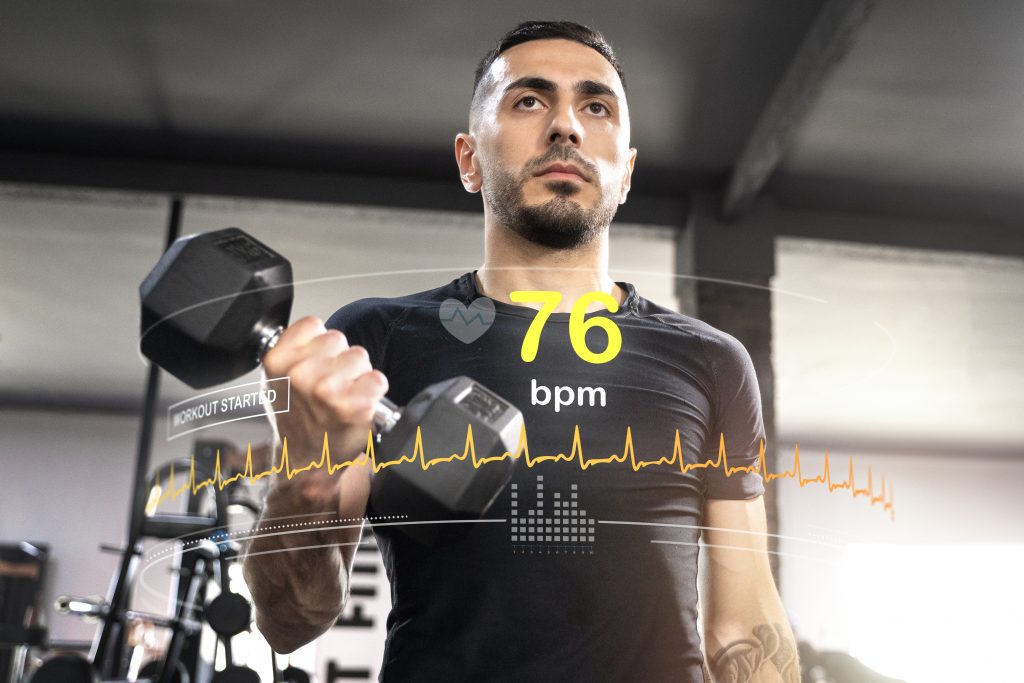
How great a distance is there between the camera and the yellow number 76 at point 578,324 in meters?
0.62

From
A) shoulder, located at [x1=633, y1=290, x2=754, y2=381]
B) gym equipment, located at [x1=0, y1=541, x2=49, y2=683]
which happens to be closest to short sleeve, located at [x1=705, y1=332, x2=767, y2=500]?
shoulder, located at [x1=633, y1=290, x2=754, y2=381]

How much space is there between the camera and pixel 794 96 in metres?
→ 2.55

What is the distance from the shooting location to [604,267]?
63cm

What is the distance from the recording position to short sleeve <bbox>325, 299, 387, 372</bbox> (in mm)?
578

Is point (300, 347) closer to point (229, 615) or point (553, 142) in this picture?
point (553, 142)

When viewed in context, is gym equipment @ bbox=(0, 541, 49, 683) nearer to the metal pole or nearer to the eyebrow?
the metal pole

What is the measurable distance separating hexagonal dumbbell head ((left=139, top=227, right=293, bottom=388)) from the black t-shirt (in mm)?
72

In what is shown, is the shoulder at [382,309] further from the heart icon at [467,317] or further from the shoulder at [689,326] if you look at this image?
the shoulder at [689,326]

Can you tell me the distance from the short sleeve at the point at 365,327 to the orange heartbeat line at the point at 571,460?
8cm

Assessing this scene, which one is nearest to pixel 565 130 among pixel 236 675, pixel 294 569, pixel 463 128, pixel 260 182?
pixel 294 569

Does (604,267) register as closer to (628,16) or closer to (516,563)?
(516,563)

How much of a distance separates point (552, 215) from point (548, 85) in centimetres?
9

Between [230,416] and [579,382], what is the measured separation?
0.79 ft

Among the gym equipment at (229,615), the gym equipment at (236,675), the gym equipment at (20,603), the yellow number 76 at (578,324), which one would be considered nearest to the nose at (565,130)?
the yellow number 76 at (578,324)
